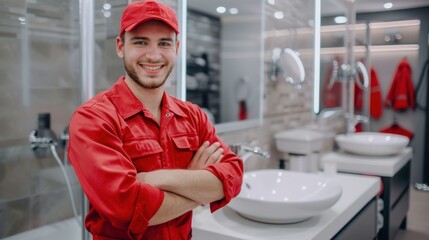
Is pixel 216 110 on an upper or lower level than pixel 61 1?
lower

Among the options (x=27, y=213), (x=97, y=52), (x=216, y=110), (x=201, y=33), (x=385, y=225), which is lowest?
(x=385, y=225)

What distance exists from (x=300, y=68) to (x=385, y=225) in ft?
4.28

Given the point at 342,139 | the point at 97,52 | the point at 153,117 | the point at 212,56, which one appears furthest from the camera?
the point at 342,139

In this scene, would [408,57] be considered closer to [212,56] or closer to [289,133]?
[289,133]

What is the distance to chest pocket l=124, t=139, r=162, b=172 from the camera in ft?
3.31

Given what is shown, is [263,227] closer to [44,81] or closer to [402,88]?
[44,81]

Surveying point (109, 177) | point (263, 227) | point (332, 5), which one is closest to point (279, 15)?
point (332, 5)

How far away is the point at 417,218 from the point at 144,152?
10.5 feet

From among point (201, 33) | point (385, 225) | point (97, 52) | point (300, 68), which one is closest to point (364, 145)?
point (385, 225)

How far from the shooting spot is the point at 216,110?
2.12 meters

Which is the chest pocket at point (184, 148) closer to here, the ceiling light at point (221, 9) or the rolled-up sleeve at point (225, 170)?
the rolled-up sleeve at point (225, 170)

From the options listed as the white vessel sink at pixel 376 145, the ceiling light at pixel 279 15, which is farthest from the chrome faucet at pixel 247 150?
the white vessel sink at pixel 376 145

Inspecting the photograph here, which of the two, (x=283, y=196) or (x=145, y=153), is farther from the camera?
(x=283, y=196)

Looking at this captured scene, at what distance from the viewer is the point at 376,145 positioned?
277 centimetres
